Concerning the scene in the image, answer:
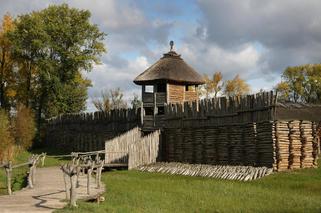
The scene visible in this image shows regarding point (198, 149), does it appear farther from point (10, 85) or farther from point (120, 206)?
point (10, 85)

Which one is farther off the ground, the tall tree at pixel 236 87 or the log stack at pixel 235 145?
the tall tree at pixel 236 87

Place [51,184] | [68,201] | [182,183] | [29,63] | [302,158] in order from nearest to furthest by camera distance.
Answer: [68,201], [51,184], [182,183], [302,158], [29,63]

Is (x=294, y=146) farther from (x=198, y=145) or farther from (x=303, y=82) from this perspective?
(x=303, y=82)

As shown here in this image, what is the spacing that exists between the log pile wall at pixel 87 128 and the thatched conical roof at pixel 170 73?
262 cm

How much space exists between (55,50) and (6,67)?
6.19m

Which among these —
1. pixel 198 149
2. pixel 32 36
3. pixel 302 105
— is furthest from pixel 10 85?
pixel 302 105

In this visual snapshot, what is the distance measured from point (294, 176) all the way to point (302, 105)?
263 inches

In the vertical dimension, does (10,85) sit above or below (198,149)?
above

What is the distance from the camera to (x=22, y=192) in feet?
59.7

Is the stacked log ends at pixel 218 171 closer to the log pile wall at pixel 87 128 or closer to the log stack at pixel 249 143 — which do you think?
the log stack at pixel 249 143

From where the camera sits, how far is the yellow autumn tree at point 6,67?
53438mm

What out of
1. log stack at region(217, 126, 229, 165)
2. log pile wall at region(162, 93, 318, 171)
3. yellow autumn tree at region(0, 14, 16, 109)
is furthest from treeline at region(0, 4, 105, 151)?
log stack at region(217, 126, 229, 165)

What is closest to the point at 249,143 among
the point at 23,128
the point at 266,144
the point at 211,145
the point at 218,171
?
the point at 266,144

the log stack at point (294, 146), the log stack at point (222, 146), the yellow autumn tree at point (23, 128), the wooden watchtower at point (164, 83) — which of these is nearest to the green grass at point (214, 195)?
the log stack at point (294, 146)
